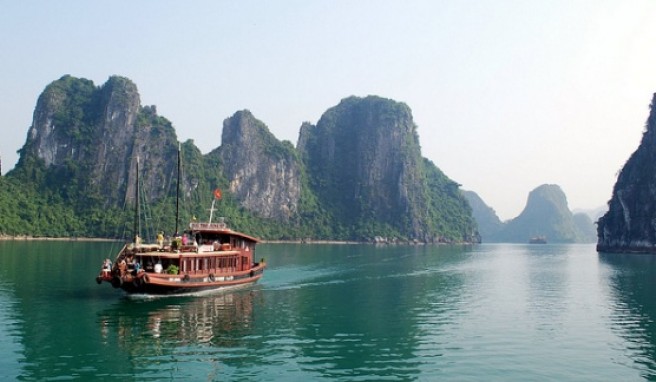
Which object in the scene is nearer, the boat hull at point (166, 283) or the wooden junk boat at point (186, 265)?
the boat hull at point (166, 283)

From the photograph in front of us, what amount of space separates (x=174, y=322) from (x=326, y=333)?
8363mm

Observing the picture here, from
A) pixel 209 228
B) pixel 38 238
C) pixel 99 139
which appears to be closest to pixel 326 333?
pixel 209 228

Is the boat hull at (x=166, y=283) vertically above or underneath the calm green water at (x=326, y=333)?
above

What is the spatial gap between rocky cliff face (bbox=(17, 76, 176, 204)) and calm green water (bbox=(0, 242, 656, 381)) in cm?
12152

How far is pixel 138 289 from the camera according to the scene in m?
36.5

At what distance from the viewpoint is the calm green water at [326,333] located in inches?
845

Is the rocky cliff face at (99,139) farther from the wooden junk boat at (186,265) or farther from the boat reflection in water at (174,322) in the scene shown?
the boat reflection in water at (174,322)

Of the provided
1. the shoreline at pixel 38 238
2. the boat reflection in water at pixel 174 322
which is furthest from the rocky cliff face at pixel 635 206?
the shoreline at pixel 38 238

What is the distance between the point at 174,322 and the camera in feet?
98.8

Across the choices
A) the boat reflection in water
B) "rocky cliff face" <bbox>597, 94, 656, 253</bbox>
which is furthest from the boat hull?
"rocky cliff face" <bbox>597, 94, 656, 253</bbox>

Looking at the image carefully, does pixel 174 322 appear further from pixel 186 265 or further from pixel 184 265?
pixel 186 265

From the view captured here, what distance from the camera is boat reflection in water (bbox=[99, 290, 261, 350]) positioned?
2538cm

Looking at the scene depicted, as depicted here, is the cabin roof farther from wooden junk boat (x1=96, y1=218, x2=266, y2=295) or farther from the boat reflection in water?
the boat reflection in water

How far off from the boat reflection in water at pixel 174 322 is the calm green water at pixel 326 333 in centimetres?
6
